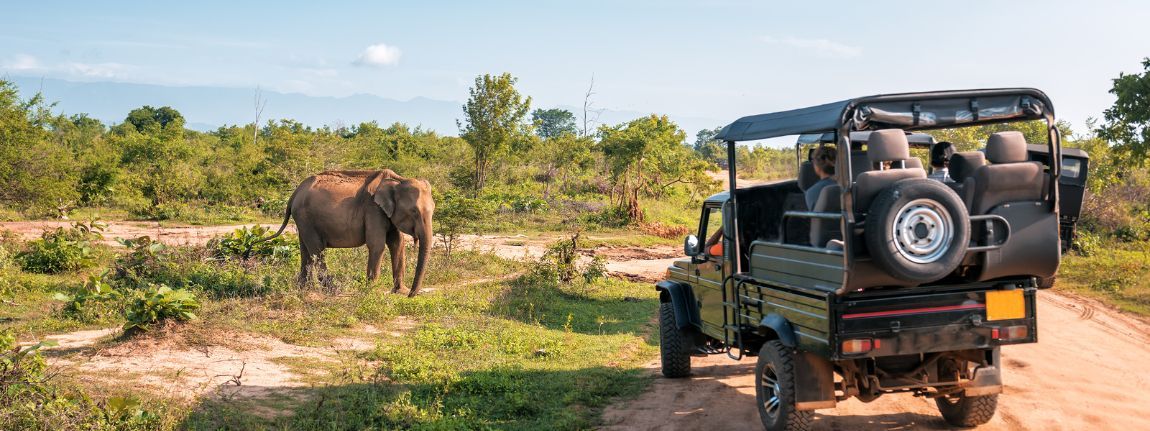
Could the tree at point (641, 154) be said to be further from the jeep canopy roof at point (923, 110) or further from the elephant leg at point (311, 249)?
the jeep canopy roof at point (923, 110)

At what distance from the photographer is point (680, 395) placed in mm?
8477

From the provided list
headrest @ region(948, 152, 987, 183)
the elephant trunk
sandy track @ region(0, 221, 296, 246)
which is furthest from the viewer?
sandy track @ region(0, 221, 296, 246)

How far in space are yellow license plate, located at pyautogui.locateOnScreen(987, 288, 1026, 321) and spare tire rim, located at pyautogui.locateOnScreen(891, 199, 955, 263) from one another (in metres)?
0.77

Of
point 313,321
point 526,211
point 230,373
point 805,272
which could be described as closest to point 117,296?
point 313,321

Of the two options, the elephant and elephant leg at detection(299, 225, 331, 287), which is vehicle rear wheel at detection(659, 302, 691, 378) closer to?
the elephant

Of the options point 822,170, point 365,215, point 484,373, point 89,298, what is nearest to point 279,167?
point 365,215

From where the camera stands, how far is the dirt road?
24.0ft

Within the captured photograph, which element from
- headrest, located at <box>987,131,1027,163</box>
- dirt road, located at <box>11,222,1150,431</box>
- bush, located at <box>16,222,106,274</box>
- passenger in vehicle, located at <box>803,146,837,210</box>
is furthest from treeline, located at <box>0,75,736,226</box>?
headrest, located at <box>987,131,1027,163</box>

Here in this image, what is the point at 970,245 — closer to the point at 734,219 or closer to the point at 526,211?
the point at 734,219

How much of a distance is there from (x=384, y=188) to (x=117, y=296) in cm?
437

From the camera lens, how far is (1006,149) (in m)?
6.12

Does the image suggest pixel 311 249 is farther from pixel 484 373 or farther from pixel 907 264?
pixel 907 264

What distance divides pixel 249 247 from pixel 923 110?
39.8ft

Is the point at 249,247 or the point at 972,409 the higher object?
the point at 249,247
